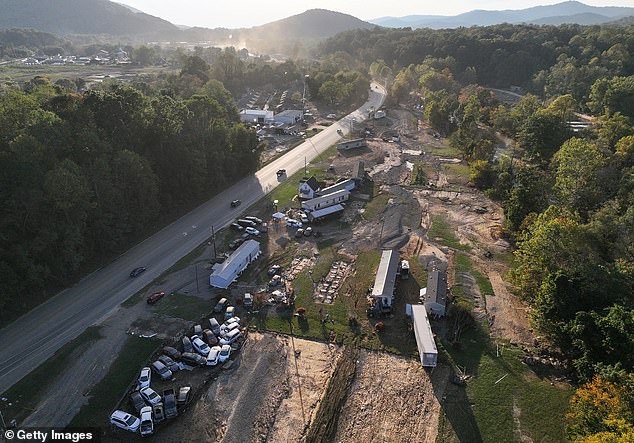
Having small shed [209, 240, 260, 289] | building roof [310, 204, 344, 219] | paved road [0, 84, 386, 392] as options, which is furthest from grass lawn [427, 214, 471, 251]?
paved road [0, 84, 386, 392]

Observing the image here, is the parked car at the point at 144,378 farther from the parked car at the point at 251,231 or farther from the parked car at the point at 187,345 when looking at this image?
the parked car at the point at 251,231

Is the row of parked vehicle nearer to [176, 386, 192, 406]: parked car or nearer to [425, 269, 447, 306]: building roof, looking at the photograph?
[176, 386, 192, 406]: parked car

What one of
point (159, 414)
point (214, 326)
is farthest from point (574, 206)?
point (159, 414)

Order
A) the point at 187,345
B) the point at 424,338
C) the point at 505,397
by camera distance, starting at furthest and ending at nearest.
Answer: the point at 187,345 → the point at 424,338 → the point at 505,397

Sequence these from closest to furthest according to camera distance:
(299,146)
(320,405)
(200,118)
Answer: (320,405) → (200,118) → (299,146)

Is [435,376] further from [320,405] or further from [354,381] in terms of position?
[320,405]

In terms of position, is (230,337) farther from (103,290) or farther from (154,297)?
(103,290)

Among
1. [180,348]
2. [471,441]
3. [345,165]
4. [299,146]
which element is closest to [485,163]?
[345,165]
